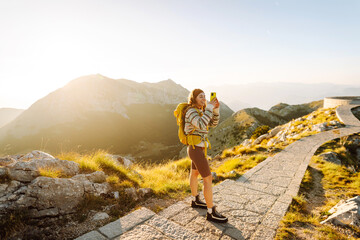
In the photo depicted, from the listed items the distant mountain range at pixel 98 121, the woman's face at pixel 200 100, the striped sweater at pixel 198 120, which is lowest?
the distant mountain range at pixel 98 121

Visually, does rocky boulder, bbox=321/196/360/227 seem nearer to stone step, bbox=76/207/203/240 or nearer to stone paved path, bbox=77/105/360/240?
stone paved path, bbox=77/105/360/240

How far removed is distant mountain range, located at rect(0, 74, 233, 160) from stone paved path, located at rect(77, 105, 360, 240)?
67096mm

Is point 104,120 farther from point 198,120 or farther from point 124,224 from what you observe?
point 198,120

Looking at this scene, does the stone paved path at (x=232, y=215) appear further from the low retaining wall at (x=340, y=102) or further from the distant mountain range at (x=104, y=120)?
the distant mountain range at (x=104, y=120)

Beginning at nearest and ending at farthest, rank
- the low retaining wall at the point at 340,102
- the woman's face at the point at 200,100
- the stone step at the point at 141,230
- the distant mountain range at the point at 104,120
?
the stone step at the point at 141,230 < the woman's face at the point at 200,100 < the low retaining wall at the point at 340,102 < the distant mountain range at the point at 104,120

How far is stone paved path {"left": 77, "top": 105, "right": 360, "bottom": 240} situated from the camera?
3.04 m

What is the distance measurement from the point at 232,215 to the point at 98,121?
105 m

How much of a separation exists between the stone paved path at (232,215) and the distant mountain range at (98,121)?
67096mm

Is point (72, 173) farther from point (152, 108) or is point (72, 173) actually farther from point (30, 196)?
point (152, 108)

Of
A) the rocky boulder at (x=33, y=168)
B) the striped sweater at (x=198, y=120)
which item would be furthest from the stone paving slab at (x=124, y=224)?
→ the rocky boulder at (x=33, y=168)

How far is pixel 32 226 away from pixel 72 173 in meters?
1.70

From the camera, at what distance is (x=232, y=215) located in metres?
3.90

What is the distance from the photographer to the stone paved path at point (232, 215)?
120 inches

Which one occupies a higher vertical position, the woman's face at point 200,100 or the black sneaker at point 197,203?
the woman's face at point 200,100
